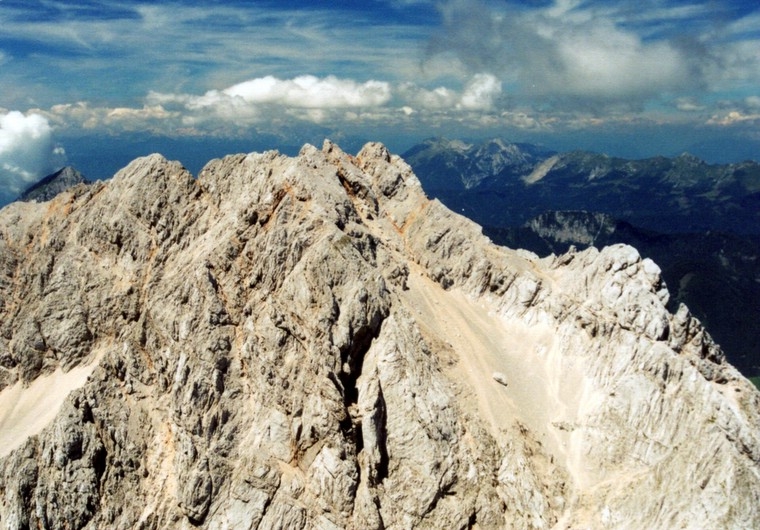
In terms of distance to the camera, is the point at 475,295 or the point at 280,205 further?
the point at 475,295

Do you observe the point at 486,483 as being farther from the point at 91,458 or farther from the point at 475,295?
the point at 91,458

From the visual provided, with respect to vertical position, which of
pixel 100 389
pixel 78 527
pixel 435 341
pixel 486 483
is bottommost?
pixel 78 527

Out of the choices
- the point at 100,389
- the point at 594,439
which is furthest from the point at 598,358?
the point at 100,389

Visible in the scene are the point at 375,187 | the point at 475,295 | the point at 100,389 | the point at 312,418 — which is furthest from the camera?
the point at 375,187

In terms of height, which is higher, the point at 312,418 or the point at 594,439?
the point at 312,418

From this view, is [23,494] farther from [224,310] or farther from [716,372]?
[716,372]

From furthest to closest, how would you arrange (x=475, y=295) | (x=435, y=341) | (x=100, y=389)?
(x=475, y=295) → (x=435, y=341) → (x=100, y=389)
